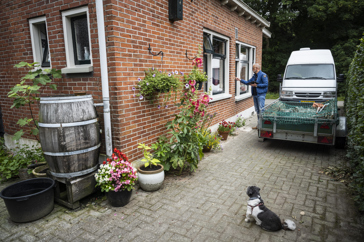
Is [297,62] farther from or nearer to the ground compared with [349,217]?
farther from the ground

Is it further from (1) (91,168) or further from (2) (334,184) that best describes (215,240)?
(2) (334,184)

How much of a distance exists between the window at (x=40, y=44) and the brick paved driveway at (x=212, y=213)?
2.57m

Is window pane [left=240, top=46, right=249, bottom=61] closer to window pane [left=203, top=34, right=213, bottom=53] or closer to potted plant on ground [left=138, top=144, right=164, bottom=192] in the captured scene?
window pane [left=203, top=34, right=213, bottom=53]

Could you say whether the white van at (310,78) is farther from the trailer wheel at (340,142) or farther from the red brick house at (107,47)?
the red brick house at (107,47)

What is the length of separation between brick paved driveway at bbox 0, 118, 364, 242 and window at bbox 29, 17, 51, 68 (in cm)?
257

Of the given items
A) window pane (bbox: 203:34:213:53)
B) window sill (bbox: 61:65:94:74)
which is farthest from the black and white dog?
window pane (bbox: 203:34:213:53)

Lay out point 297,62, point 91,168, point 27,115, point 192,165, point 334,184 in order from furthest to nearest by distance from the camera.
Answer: point 297,62 → point 27,115 → point 192,165 → point 334,184 → point 91,168

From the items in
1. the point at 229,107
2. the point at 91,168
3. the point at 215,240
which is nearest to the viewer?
the point at 215,240

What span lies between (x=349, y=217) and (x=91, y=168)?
11.5ft

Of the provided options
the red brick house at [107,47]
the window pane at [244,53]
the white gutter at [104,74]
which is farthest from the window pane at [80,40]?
the window pane at [244,53]

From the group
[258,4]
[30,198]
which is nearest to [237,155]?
[30,198]

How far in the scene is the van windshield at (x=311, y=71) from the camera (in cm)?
797

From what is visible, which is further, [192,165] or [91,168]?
[192,165]

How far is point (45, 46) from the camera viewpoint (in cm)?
446
